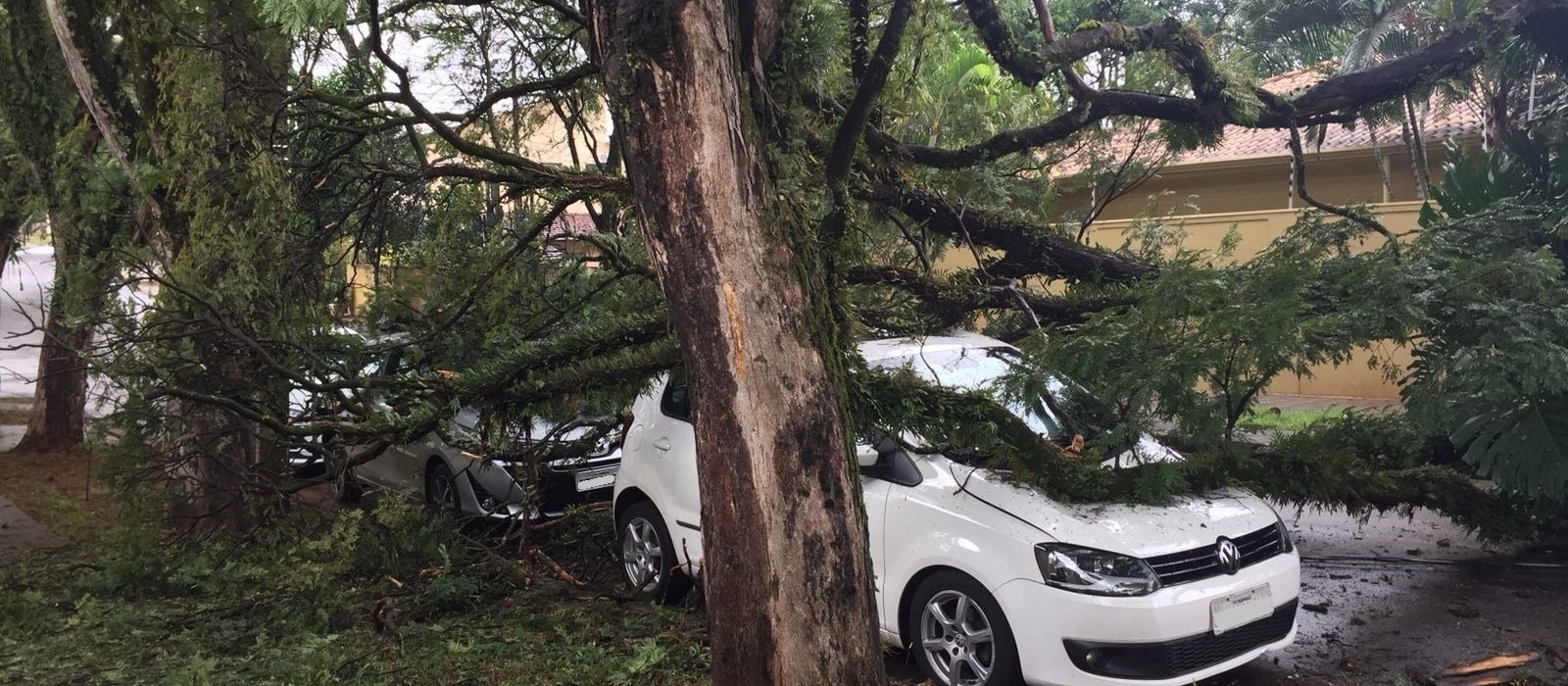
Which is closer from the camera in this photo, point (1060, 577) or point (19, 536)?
point (1060, 577)

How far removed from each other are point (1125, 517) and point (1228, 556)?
0.48 meters

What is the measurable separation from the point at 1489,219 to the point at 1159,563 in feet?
11.4

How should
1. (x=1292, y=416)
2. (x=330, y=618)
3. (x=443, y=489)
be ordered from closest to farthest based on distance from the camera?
(x=330, y=618), (x=443, y=489), (x=1292, y=416)

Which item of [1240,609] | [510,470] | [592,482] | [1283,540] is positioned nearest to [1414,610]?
[1283,540]

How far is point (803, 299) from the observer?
11.2 ft

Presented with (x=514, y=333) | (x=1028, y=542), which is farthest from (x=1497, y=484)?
(x=514, y=333)

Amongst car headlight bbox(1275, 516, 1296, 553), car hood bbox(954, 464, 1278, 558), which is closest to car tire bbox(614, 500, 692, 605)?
car hood bbox(954, 464, 1278, 558)

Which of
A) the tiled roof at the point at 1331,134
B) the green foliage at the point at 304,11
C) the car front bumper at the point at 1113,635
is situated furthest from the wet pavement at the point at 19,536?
the tiled roof at the point at 1331,134

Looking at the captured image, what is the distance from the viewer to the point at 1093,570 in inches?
175

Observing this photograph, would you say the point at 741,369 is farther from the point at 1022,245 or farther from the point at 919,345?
the point at 1022,245

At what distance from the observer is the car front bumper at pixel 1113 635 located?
4328 mm

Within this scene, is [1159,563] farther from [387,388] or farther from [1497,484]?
[387,388]

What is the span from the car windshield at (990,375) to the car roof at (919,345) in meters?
0.04

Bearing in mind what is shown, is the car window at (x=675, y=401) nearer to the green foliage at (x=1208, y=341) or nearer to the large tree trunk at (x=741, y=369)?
the green foliage at (x=1208, y=341)
